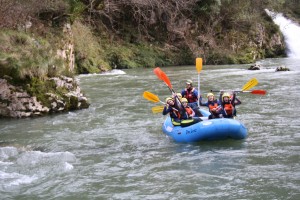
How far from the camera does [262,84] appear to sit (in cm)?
1405

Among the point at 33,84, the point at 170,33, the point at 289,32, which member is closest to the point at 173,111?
the point at 33,84

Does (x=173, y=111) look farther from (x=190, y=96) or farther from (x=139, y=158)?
(x=190, y=96)

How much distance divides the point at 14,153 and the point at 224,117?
3.69 meters

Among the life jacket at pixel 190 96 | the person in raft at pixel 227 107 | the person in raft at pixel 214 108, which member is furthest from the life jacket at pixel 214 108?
the life jacket at pixel 190 96

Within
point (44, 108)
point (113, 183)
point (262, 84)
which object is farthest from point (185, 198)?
point (262, 84)

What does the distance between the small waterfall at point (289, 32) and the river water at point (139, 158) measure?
18239 millimetres

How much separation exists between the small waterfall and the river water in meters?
18.2

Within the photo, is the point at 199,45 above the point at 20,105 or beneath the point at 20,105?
above

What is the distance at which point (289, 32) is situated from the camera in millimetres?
29141

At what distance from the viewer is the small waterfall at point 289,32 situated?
2756 cm

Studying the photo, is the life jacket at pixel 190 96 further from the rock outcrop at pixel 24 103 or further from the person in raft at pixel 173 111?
the rock outcrop at pixel 24 103

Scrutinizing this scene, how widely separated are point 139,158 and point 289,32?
25.5m

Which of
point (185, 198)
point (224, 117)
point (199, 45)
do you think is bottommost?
point (185, 198)

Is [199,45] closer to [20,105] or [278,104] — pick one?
[278,104]
